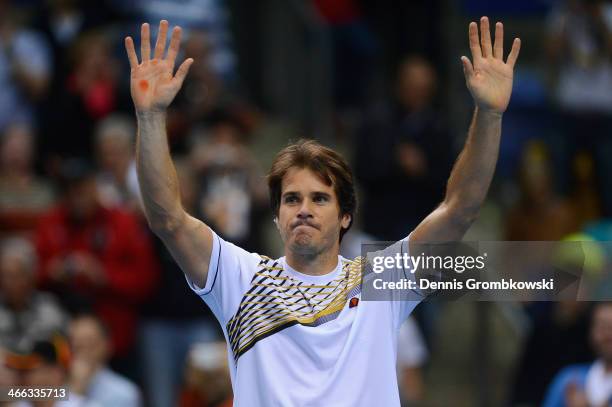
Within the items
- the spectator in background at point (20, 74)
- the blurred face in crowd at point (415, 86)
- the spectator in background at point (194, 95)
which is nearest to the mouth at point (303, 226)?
the blurred face in crowd at point (415, 86)

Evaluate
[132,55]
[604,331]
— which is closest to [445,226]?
[132,55]

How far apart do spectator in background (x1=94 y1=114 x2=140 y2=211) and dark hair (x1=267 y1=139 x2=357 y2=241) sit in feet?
17.0

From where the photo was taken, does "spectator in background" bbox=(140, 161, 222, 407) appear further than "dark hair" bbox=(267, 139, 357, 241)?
Yes

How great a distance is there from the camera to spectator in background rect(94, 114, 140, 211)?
1032cm

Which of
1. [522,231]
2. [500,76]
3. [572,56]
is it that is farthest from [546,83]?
[500,76]

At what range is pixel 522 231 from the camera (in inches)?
409

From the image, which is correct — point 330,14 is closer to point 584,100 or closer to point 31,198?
point 584,100

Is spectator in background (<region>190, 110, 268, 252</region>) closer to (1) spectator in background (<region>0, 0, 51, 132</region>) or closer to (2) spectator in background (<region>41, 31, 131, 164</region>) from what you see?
(2) spectator in background (<region>41, 31, 131, 164</region>)

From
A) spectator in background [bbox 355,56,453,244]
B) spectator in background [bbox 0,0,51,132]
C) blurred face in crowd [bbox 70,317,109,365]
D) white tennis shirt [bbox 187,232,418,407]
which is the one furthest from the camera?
spectator in background [bbox 0,0,51,132]

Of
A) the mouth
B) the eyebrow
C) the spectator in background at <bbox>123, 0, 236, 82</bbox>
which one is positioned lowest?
the mouth

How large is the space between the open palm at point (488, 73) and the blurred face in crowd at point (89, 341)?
4.37 metres

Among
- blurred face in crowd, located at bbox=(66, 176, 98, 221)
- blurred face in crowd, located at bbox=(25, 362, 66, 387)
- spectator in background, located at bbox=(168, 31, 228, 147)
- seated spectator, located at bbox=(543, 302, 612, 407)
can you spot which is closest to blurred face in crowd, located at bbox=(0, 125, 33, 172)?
spectator in background, located at bbox=(168, 31, 228, 147)

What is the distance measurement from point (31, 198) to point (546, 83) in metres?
4.87

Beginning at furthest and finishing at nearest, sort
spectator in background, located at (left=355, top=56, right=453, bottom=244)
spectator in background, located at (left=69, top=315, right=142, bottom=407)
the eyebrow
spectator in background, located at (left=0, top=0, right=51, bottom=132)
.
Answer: spectator in background, located at (left=0, top=0, right=51, bottom=132), spectator in background, located at (left=355, top=56, right=453, bottom=244), spectator in background, located at (left=69, top=315, right=142, bottom=407), the eyebrow
